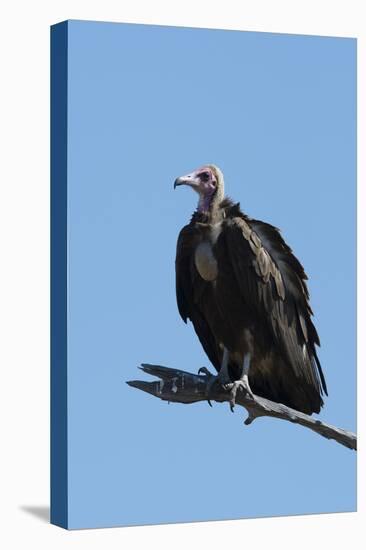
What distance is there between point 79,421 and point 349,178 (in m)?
3.24

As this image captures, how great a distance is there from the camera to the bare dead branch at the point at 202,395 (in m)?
14.3

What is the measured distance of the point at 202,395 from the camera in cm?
1454

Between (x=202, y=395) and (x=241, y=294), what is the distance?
2.85 ft

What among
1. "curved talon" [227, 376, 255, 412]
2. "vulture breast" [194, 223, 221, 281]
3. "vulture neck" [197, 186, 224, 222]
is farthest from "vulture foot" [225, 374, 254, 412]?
"vulture neck" [197, 186, 224, 222]

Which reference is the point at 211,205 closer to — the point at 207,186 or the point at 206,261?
the point at 207,186

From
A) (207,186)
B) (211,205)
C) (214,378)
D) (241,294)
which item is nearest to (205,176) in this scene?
(207,186)

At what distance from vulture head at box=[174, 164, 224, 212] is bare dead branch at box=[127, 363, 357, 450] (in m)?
1.34

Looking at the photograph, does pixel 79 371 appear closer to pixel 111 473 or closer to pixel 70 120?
pixel 111 473

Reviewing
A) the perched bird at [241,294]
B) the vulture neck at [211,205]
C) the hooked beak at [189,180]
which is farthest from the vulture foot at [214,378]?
the hooked beak at [189,180]

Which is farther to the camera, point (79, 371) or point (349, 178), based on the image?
point (349, 178)

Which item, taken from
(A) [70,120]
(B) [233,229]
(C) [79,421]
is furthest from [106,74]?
(C) [79,421]

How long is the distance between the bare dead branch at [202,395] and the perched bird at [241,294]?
106mm

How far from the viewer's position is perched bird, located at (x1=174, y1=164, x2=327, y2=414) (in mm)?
14398

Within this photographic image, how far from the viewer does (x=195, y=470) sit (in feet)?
47.9
